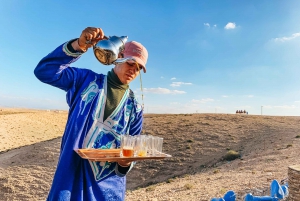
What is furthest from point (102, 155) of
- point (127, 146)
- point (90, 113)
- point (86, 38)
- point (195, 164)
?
point (195, 164)

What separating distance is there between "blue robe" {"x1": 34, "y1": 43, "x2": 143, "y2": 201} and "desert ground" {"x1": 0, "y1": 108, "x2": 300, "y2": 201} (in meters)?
5.93

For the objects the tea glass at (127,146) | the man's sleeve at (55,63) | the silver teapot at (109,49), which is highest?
the silver teapot at (109,49)

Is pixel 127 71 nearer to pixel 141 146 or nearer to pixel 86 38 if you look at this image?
pixel 86 38

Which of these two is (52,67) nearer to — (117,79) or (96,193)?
(117,79)

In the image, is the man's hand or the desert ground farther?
the desert ground

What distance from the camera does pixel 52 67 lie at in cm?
181

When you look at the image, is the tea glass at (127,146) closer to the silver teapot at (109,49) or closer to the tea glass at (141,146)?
the tea glass at (141,146)

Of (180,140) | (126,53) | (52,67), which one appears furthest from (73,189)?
(180,140)

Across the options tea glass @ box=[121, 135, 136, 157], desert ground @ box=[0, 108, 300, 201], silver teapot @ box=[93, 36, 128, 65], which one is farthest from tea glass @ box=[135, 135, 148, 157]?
desert ground @ box=[0, 108, 300, 201]

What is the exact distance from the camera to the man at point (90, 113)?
182 centimetres

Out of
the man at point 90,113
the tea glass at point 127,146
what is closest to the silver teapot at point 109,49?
the man at point 90,113

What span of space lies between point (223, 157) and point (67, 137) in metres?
15.3

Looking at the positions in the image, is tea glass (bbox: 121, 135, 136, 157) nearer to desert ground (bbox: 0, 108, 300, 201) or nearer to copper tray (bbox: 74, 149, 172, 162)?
copper tray (bbox: 74, 149, 172, 162)

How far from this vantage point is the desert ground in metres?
9.13
